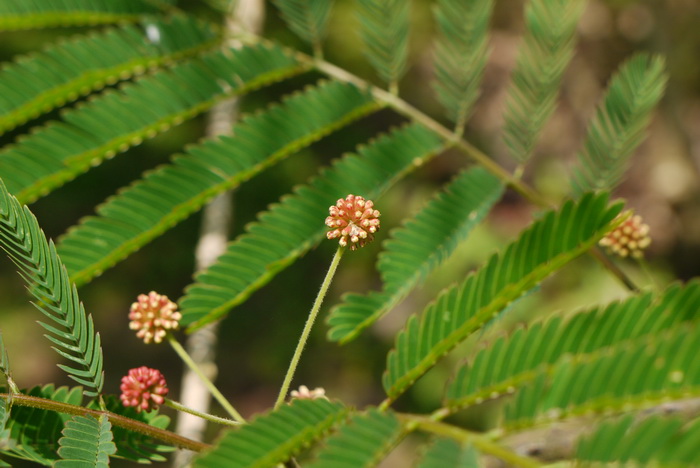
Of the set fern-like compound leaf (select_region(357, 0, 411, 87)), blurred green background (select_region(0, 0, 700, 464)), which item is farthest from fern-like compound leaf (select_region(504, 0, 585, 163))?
blurred green background (select_region(0, 0, 700, 464))

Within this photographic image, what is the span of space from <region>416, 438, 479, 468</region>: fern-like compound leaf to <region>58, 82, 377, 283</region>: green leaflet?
95 cm

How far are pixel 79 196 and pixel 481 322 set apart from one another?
4.41 meters

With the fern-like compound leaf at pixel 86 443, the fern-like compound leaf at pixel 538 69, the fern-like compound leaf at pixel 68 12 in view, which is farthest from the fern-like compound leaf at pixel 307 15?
the fern-like compound leaf at pixel 86 443

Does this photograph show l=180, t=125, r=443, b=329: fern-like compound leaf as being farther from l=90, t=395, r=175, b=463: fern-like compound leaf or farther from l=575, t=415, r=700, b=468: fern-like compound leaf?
l=575, t=415, r=700, b=468: fern-like compound leaf

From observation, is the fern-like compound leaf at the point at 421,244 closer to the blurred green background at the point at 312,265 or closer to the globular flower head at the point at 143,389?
the globular flower head at the point at 143,389

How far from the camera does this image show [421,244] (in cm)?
177

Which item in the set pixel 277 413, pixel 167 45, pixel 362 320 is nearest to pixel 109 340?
pixel 167 45

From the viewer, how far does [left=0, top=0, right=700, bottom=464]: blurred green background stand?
471 cm

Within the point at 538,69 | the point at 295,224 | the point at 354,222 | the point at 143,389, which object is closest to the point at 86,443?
the point at 143,389

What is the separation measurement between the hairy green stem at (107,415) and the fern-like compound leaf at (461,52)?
1.30 meters

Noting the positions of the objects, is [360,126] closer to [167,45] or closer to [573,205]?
[167,45]

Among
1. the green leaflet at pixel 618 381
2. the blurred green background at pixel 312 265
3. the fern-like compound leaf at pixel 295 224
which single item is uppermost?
the blurred green background at pixel 312 265

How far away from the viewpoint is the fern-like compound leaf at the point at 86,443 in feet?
3.67

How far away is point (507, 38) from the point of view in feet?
21.4
